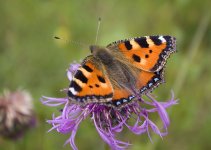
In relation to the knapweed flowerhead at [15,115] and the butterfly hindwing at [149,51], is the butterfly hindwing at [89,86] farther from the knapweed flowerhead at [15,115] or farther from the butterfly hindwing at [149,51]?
the knapweed flowerhead at [15,115]

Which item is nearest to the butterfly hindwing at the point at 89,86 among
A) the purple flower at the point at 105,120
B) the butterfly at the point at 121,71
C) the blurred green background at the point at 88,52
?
the butterfly at the point at 121,71

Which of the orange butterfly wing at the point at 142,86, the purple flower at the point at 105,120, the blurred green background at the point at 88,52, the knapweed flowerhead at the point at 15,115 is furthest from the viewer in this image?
the blurred green background at the point at 88,52

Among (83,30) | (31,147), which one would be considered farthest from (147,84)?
(83,30)

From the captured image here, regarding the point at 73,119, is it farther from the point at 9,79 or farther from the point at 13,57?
the point at 13,57

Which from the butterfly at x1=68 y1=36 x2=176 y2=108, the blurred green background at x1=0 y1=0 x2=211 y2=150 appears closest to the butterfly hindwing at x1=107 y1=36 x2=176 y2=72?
the butterfly at x1=68 y1=36 x2=176 y2=108

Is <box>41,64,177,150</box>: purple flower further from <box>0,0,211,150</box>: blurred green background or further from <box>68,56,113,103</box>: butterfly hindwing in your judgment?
<box>0,0,211,150</box>: blurred green background

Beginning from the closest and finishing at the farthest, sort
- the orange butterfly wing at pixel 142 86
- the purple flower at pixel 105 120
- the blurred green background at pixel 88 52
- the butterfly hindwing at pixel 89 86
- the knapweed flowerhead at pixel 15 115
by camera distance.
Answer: the butterfly hindwing at pixel 89 86 < the orange butterfly wing at pixel 142 86 < the purple flower at pixel 105 120 < the knapweed flowerhead at pixel 15 115 < the blurred green background at pixel 88 52

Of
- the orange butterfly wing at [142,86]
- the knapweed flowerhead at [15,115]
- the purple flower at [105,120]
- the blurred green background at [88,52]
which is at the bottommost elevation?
the purple flower at [105,120]

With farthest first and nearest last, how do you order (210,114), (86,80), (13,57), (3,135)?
1. (13,57)
2. (210,114)
3. (3,135)
4. (86,80)
